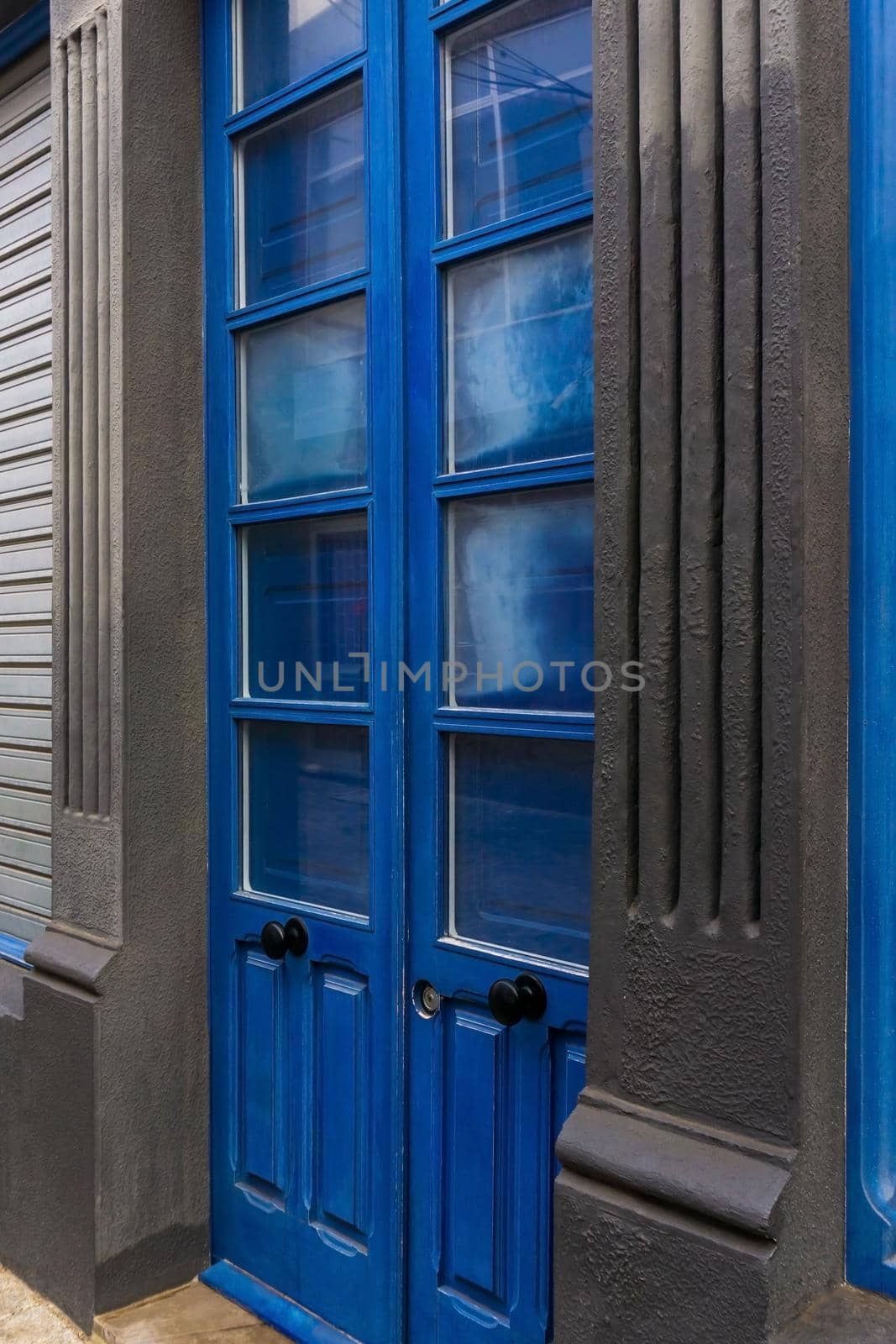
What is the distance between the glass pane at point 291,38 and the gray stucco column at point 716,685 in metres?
1.21

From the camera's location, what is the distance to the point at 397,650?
281 centimetres

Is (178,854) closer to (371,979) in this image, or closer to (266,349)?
(371,979)

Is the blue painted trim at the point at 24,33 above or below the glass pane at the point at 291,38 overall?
above

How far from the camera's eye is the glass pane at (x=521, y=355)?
244 cm

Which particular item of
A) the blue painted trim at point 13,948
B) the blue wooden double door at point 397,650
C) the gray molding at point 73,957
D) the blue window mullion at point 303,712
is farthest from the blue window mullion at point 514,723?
the blue painted trim at point 13,948

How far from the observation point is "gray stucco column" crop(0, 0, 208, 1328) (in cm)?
319

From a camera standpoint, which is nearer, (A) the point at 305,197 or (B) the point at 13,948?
(A) the point at 305,197

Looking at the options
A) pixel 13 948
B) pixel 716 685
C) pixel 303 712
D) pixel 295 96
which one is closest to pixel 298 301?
pixel 295 96

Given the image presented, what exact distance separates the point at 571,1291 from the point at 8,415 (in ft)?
10.8

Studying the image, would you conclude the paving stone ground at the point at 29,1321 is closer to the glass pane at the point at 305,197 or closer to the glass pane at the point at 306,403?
the glass pane at the point at 306,403

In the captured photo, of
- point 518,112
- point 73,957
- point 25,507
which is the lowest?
point 73,957

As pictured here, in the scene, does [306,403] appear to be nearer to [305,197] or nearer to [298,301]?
[298,301]

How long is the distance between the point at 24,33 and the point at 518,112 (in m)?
2.18

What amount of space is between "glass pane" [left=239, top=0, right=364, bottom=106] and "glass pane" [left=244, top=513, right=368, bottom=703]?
1.17 m
